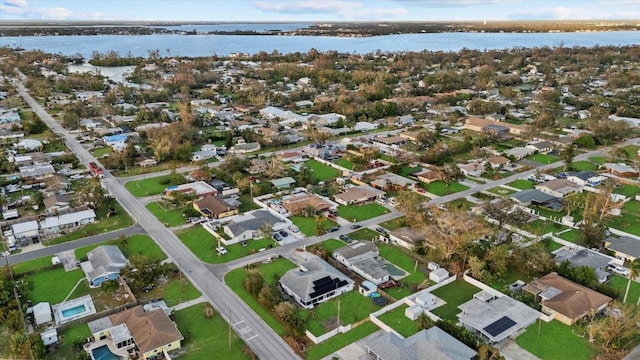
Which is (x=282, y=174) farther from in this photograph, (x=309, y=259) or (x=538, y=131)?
(x=538, y=131)

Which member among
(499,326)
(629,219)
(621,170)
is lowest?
(629,219)

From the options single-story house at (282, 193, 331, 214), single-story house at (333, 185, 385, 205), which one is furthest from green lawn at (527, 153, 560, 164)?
single-story house at (282, 193, 331, 214)

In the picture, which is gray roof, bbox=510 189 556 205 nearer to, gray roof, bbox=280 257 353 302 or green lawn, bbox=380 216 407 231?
green lawn, bbox=380 216 407 231

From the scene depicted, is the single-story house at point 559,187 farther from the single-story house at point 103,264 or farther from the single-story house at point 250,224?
the single-story house at point 103,264

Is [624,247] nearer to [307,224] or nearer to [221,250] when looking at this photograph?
[307,224]

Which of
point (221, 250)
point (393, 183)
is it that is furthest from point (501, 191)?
Result: point (221, 250)
